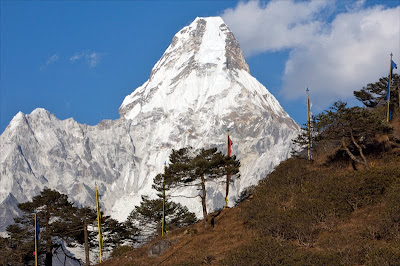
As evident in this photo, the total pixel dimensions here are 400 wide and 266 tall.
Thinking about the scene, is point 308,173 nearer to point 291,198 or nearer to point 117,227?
point 291,198

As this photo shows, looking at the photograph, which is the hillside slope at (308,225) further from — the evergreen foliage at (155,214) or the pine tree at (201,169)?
the evergreen foliage at (155,214)

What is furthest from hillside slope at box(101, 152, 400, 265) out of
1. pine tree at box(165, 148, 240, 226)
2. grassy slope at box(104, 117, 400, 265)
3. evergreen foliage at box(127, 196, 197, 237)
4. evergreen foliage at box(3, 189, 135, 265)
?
evergreen foliage at box(127, 196, 197, 237)

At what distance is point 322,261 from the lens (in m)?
26.0

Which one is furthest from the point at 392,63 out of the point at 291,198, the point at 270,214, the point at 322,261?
the point at 322,261

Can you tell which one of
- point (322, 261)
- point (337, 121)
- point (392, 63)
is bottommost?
point (322, 261)

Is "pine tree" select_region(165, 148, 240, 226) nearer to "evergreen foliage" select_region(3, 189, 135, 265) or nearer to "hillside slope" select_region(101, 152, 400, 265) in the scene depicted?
"hillside slope" select_region(101, 152, 400, 265)

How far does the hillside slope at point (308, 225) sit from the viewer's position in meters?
27.7

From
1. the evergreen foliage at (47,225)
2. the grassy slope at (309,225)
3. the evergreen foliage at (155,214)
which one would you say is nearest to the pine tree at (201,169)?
the grassy slope at (309,225)

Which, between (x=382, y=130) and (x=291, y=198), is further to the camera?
(x=382, y=130)

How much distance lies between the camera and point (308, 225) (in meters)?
32.8

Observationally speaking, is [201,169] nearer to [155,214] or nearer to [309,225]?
[309,225]

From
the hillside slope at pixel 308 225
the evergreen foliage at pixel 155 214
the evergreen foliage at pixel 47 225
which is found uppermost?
the evergreen foliage at pixel 155 214

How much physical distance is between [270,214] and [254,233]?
5.72 ft

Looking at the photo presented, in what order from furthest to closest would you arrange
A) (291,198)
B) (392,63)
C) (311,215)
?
(392,63) < (291,198) < (311,215)
